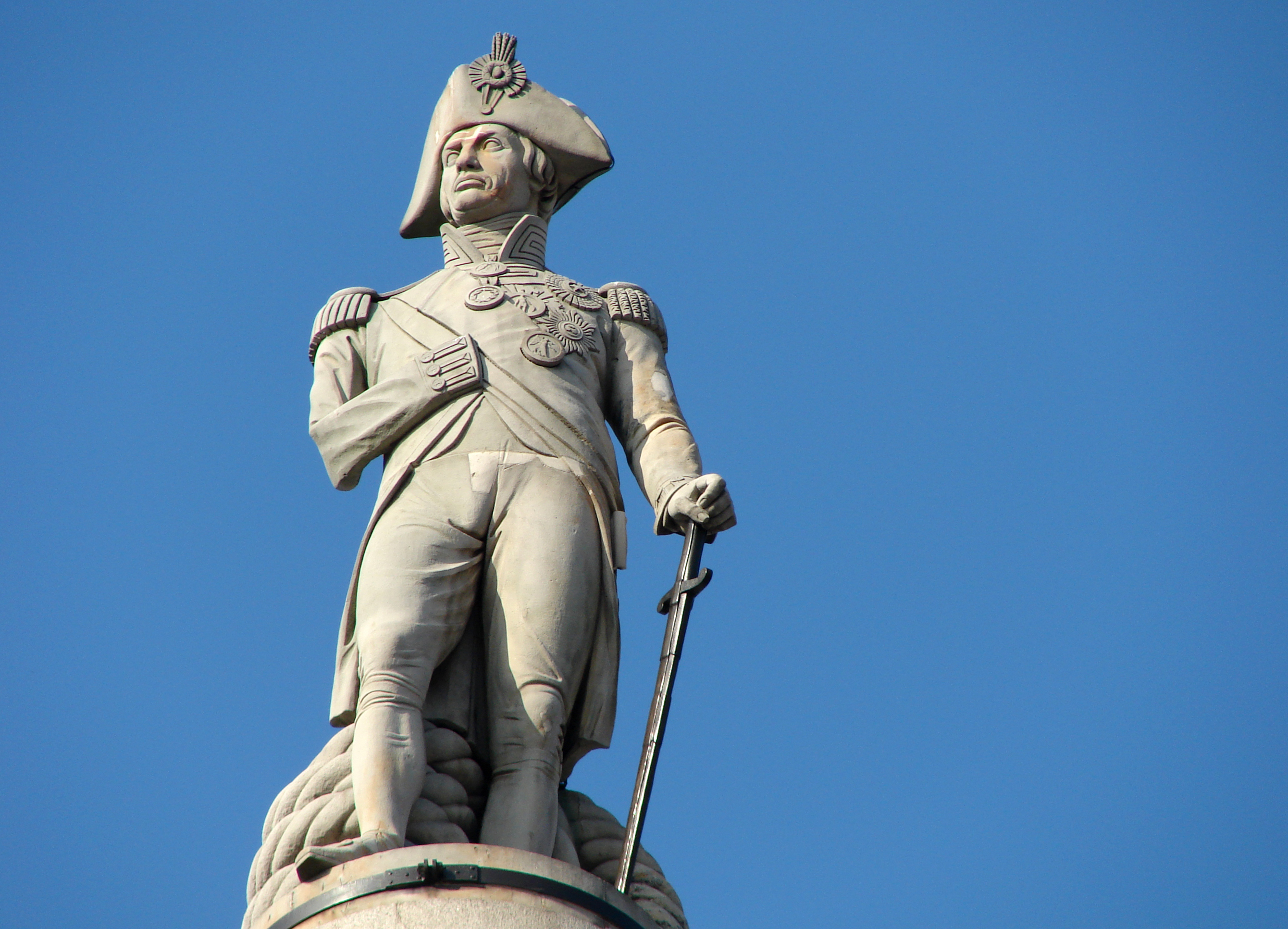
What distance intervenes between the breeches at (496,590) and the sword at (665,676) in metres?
0.38

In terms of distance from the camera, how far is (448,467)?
9180 millimetres

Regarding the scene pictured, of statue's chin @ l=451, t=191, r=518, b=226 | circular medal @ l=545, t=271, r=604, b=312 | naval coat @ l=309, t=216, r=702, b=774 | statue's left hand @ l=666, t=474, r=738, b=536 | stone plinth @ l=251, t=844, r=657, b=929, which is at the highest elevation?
statue's chin @ l=451, t=191, r=518, b=226

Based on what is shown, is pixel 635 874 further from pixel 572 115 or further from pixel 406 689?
pixel 572 115

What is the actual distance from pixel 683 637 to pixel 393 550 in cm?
141

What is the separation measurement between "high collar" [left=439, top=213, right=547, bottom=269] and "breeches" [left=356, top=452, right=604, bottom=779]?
1.67 metres

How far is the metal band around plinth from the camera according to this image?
734 centimetres

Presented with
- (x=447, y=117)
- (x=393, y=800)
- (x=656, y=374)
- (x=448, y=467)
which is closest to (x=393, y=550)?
(x=448, y=467)

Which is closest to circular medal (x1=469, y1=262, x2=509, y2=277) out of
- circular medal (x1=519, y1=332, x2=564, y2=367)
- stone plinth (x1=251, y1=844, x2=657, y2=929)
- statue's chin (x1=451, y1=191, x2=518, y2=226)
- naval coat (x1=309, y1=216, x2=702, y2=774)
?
naval coat (x1=309, y1=216, x2=702, y2=774)

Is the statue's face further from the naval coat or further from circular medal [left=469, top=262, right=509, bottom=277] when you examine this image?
circular medal [left=469, top=262, right=509, bottom=277]

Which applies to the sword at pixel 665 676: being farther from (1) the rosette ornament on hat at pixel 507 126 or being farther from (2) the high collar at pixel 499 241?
(1) the rosette ornament on hat at pixel 507 126

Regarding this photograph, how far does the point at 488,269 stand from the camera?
33.7ft

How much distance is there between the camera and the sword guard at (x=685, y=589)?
891cm

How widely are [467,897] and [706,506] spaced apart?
2568 millimetres

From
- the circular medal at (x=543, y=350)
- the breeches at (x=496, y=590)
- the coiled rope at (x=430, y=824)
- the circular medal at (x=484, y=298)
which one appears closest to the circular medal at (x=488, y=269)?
the circular medal at (x=484, y=298)
